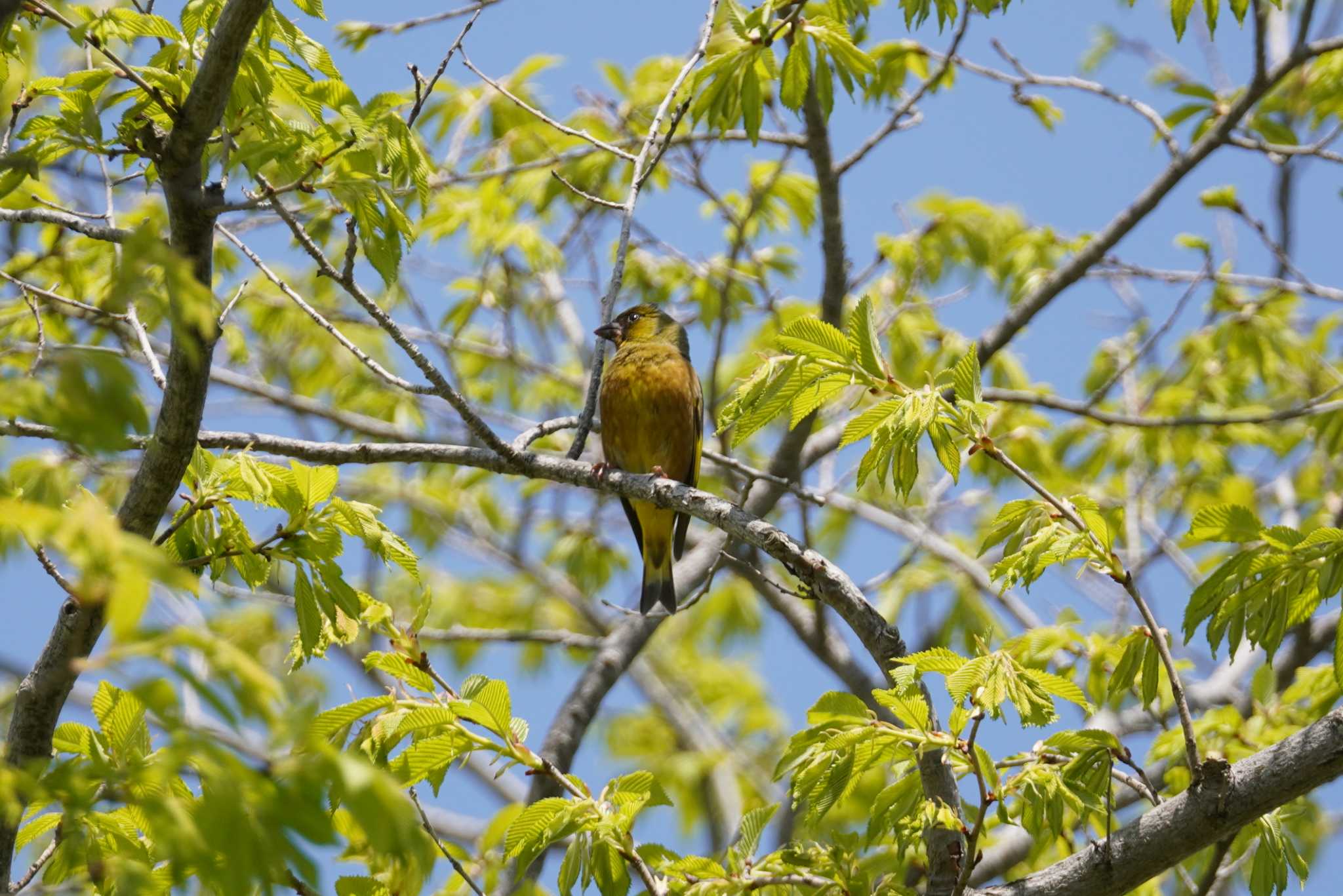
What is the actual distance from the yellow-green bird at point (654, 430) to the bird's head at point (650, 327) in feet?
0.72

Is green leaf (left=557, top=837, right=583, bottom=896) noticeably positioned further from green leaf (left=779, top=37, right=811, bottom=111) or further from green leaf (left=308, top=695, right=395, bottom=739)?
green leaf (left=779, top=37, right=811, bottom=111)

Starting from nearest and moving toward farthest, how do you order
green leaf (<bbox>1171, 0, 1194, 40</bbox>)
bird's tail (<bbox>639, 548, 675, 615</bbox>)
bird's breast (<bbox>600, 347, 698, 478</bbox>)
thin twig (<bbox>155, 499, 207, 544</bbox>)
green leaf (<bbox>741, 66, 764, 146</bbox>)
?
thin twig (<bbox>155, 499, 207, 544</bbox>) → green leaf (<bbox>1171, 0, 1194, 40</bbox>) → green leaf (<bbox>741, 66, 764, 146</bbox>) → bird's breast (<bbox>600, 347, 698, 478</bbox>) → bird's tail (<bbox>639, 548, 675, 615</bbox>)

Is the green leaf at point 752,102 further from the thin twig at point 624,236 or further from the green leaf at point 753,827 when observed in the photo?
the green leaf at point 753,827

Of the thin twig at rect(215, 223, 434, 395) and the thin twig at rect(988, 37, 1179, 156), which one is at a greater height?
the thin twig at rect(988, 37, 1179, 156)

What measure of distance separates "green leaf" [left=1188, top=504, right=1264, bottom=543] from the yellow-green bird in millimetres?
3076

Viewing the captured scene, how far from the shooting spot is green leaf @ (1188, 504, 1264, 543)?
2.91 meters

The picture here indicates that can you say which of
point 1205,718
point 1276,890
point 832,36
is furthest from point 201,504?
point 1205,718

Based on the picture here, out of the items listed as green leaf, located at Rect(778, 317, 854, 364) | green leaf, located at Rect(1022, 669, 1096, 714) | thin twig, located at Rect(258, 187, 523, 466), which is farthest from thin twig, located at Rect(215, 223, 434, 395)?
green leaf, located at Rect(1022, 669, 1096, 714)

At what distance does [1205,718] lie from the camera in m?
Result: 3.95

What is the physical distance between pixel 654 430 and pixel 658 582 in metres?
0.80

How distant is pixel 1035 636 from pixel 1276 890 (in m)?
1.45

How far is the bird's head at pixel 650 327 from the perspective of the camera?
6777 mm

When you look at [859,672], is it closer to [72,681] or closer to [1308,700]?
[1308,700]

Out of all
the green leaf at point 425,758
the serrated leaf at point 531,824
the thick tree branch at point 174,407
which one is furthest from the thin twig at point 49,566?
the serrated leaf at point 531,824
